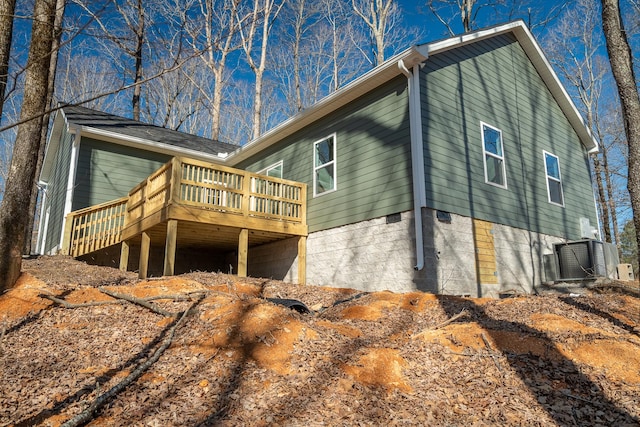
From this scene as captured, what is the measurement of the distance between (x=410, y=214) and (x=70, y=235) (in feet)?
28.4

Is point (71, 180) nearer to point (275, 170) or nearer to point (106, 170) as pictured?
point (106, 170)

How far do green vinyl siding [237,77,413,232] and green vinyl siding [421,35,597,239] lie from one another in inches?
20.4

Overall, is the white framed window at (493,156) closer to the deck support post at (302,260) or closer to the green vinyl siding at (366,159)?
the green vinyl siding at (366,159)

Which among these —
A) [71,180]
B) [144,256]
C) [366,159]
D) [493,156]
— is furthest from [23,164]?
[493,156]

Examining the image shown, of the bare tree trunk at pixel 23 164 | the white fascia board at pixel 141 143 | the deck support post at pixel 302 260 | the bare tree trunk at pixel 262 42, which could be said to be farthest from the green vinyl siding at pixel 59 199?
the bare tree trunk at pixel 262 42

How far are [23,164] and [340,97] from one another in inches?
238

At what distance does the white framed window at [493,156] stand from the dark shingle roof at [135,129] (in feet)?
28.6

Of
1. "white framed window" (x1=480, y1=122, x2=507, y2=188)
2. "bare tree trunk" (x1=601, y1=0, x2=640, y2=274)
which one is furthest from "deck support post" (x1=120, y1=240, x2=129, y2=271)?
"bare tree trunk" (x1=601, y1=0, x2=640, y2=274)

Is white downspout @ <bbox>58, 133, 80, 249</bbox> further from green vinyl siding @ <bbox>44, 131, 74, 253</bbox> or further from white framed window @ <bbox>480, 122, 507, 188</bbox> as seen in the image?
white framed window @ <bbox>480, 122, 507, 188</bbox>

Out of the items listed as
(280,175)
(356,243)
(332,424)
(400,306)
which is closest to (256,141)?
(280,175)

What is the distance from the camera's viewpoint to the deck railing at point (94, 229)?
10.4 meters

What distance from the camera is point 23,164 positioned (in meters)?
5.57

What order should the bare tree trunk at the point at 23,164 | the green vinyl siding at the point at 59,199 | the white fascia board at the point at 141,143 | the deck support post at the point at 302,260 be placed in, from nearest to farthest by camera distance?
the bare tree trunk at the point at 23,164 → the deck support post at the point at 302,260 → the white fascia board at the point at 141,143 → the green vinyl siding at the point at 59,199

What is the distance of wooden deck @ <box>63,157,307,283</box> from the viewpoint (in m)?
8.17
